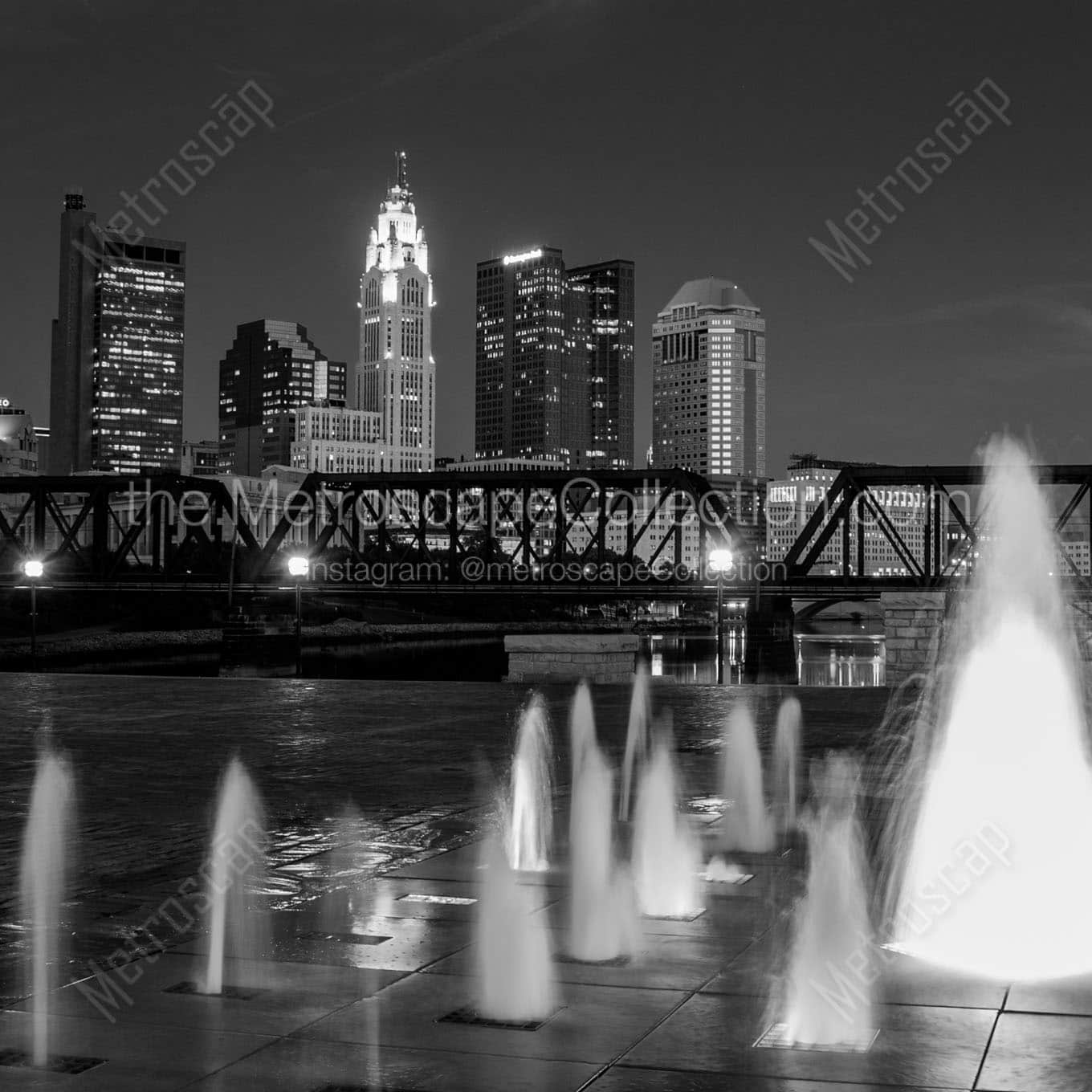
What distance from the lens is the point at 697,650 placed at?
105m

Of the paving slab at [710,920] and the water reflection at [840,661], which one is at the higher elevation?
the paving slab at [710,920]

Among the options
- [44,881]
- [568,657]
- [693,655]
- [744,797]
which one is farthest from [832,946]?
[693,655]

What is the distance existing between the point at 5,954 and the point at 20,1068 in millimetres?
1862

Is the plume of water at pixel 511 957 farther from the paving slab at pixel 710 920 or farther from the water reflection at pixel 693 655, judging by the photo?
the water reflection at pixel 693 655

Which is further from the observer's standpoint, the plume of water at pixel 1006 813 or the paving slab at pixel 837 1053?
the plume of water at pixel 1006 813

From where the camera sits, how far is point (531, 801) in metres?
12.1

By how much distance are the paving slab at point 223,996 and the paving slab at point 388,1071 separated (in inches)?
13.9

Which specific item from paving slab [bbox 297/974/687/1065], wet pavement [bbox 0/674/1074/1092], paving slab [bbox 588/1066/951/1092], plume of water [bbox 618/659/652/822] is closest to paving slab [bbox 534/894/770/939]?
wet pavement [bbox 0/674/1074/1092]

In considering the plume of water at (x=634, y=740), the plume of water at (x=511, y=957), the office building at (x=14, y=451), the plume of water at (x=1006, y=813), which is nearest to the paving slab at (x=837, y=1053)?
the plume of water at (x=511, y=957)

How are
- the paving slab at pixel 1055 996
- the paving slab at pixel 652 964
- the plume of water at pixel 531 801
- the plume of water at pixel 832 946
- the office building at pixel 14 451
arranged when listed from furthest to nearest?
1. the office building at pixel 14 451
2. the plume of water at pixel 531 801
3. the paving slab at pixel 652 964
4. the paving slab at pixel 1055 996
5. the plume of water at pixel 832 946

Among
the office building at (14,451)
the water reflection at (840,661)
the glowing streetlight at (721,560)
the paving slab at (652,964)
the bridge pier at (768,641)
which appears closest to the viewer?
the paving slab at (652,964)

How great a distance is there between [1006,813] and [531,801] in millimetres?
4320

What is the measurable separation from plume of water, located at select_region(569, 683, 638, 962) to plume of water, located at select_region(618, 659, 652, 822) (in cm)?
13

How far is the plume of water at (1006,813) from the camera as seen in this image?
7.18m
